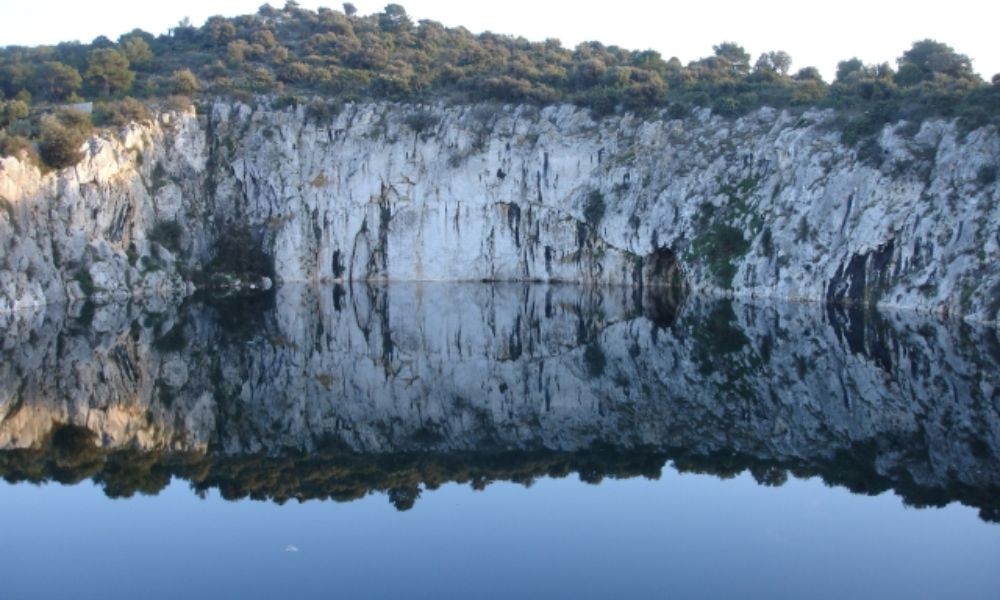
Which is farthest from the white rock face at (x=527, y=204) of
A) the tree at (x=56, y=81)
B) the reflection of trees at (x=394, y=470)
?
the reflection of trees at (x=394, y=470)

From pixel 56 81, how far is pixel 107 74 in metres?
3.48

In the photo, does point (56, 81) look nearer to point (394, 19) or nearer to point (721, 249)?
point (394, 19)

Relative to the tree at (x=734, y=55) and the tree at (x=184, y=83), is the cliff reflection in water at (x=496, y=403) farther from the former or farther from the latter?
the tree at (x=734, y=55)

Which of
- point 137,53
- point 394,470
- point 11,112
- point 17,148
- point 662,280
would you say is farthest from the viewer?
point 137,53

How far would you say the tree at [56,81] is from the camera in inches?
2437

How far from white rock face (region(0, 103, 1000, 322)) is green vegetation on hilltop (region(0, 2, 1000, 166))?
6.62 feet

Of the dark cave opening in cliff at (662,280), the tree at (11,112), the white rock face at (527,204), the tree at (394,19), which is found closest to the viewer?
the white rock face at (527,204)

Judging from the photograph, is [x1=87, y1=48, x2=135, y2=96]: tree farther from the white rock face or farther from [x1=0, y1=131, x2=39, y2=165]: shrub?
[x1=0, y1=131, x2=39, y2=165]: shrub

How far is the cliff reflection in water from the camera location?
17.4 metres

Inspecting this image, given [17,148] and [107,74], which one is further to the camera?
[107,74]

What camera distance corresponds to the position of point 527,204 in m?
60.6

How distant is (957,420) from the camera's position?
19.4 meters

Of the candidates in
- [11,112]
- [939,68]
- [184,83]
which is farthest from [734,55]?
[11,112]

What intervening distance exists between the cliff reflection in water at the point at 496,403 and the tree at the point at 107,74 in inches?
1249
